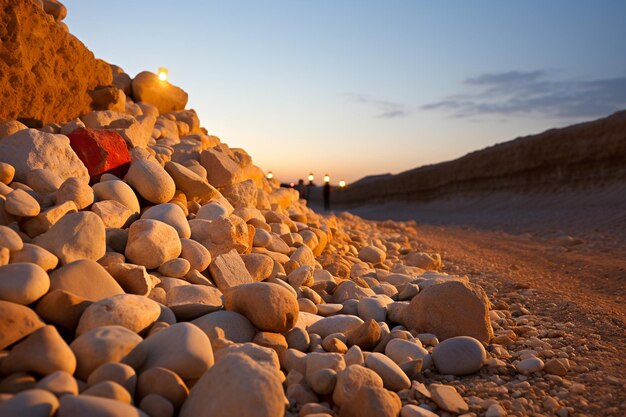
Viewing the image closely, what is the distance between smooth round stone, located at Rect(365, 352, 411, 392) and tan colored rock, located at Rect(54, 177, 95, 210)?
1.81m

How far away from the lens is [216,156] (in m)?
4.38

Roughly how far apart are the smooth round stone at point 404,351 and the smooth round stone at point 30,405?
4.89ft

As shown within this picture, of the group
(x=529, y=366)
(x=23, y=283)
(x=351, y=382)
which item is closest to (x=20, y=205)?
(x=23, y=283)

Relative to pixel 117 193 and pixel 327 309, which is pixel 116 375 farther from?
pixel 117 193

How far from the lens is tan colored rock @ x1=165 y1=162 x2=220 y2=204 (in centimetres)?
369

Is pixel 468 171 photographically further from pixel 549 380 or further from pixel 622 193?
pixel 549 380

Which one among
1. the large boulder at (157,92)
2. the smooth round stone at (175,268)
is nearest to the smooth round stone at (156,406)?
the smooth round stone at (175,268)

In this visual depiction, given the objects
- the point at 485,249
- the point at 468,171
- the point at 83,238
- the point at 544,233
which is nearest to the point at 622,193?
the point at 544,233

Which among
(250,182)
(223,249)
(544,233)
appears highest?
(250,182)

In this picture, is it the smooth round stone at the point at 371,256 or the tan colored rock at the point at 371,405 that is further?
the smooth round stone at the point at 371,256

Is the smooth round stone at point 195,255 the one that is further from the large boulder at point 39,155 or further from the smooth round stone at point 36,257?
the large boulder at point 39,155

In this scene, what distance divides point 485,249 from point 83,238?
663 centimetres

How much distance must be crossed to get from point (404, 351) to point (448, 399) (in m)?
0.41

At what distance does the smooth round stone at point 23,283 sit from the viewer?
188cm
